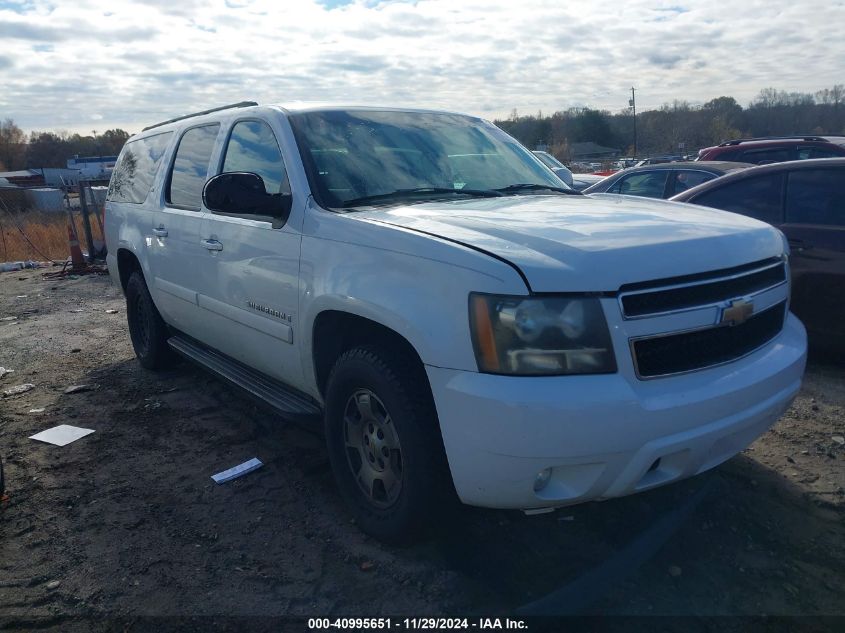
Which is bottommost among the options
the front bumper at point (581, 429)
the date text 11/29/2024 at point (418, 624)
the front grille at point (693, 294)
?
the date text 11/29/2024 at point (418, 624)

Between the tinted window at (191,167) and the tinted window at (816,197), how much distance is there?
4199 millimetres

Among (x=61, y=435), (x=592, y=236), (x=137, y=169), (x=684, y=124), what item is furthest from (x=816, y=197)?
(x=684, y=124)

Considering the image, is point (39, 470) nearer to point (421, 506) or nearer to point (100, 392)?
point (100, 392)

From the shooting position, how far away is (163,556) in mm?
3215

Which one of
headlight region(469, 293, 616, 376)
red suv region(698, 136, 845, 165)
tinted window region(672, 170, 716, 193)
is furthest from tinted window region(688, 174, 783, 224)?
red suv region(698, 136, 845, 165)

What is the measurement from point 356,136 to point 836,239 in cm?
347

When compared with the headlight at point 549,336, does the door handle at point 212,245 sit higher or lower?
higher

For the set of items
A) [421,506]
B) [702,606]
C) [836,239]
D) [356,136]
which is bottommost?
[702,606]

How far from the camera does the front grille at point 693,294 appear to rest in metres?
2.49

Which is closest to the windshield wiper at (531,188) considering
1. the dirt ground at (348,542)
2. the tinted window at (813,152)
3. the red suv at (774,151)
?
the dirt ground at (348,542)

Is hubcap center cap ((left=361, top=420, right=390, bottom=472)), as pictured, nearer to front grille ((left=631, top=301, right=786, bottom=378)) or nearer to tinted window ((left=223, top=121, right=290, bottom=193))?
front grille ((left=631, top=301, right=786, bottom=378))

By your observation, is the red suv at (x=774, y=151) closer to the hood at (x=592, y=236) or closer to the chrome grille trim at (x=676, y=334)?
the hood at (x=592, y=236)

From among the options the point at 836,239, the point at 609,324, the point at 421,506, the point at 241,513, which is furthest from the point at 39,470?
the point at 836,239

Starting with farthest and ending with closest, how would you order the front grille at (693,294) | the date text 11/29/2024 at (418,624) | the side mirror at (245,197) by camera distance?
the side mirror at (245,197), the date text 11/29/2024 at (418,624), the front grille at (693,294)
